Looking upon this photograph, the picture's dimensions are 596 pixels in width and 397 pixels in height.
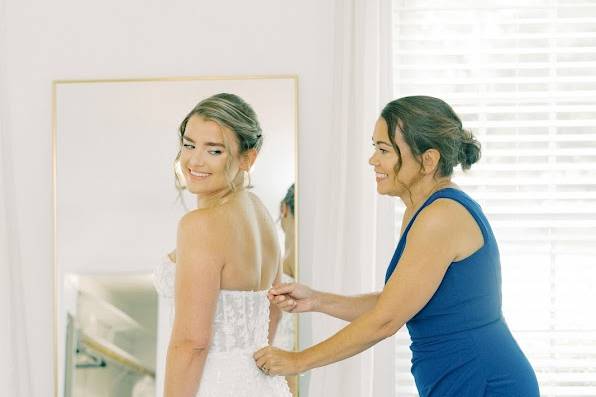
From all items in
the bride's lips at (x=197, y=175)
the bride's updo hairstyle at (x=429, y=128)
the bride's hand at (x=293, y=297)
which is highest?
the bride's updo hairstyle at (x=429, y=128)

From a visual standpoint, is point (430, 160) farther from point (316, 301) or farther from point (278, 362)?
point (278, 362)

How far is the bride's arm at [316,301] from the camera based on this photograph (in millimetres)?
2354

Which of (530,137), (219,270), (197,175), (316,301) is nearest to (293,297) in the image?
(316,301)

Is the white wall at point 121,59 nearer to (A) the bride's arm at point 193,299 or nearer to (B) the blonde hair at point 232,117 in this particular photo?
(B) the blonde hair at point 232,117

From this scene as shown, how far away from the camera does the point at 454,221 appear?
221cm

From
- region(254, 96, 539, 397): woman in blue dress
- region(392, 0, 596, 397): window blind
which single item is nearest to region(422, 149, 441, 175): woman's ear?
region(254, 96, 539, 397): woman in blue dress

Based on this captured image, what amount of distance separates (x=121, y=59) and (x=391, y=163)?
1.59m

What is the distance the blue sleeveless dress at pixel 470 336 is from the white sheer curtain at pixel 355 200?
108cm

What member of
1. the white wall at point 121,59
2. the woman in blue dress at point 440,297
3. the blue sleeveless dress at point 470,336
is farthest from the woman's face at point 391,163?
the white wall at point 121,59

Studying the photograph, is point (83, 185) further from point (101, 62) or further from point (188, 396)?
point (188, 396)

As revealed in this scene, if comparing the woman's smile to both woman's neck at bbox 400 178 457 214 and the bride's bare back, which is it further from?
woman's neck at bbox 400 178 457 214

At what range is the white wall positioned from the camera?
3479 millimetres

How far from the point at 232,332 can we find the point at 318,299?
1.15ft

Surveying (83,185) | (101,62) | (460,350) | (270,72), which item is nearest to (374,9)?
(270,72)
